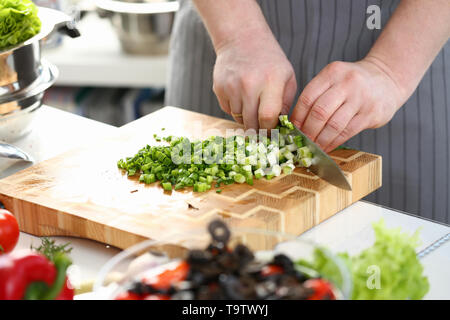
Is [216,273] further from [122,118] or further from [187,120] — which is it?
[122,118]

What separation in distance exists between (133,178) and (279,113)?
33cm

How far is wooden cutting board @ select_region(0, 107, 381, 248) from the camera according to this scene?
104 cm

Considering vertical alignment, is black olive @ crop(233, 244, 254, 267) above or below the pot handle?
below

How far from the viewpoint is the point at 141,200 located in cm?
111

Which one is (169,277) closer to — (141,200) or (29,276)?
(29,276)

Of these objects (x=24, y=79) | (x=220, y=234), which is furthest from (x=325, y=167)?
(x=24, y=79)

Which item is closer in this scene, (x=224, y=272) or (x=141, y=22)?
(x=224, y=272)

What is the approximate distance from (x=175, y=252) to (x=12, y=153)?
71 centimetres

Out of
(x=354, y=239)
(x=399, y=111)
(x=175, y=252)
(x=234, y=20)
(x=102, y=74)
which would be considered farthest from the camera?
(x=102, y=74)

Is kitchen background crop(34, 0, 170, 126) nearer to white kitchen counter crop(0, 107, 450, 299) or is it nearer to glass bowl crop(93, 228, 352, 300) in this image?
white kitchen counter crop(0, 107, 450, 299)

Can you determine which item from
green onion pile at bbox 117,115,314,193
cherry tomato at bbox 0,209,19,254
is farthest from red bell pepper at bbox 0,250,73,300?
green onion pile at bbox 117,115,314,193

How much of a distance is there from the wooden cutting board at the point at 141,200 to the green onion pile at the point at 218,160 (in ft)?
0.06

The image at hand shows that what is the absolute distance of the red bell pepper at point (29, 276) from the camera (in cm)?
65

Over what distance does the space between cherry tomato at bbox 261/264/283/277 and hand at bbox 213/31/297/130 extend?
65 centimetres
